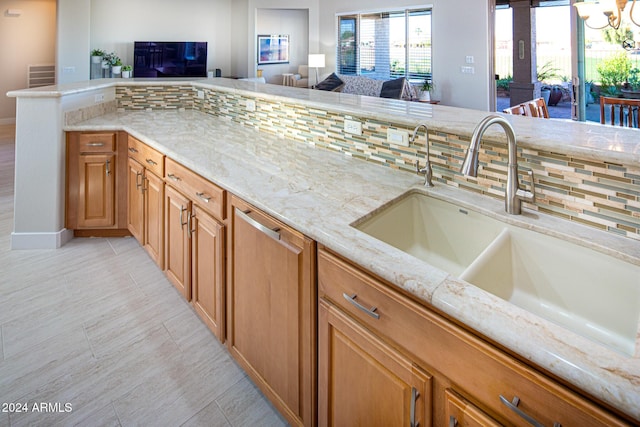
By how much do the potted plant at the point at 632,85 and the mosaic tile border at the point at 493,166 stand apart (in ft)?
16.4

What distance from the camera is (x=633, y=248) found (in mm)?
1063

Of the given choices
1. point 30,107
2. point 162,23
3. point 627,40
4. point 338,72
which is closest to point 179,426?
point 30,107

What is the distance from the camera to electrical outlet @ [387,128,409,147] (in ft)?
5.55

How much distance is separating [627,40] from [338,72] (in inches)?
213

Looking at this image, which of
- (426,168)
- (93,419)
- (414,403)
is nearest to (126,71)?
(93,419)

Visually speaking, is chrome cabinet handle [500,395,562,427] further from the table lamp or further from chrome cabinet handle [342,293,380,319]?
the table lamp

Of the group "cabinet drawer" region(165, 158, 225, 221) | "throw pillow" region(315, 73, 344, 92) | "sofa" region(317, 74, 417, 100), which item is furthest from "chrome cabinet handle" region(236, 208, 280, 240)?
"throw pillow" region(315, 73, 344, 92)

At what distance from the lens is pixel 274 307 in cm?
148

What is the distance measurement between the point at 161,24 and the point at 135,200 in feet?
24.2

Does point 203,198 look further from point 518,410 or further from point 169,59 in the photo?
point 169,59

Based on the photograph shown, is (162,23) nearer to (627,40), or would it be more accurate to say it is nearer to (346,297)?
(627,40)

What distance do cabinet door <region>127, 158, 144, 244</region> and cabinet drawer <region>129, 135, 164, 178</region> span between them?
0.18ft

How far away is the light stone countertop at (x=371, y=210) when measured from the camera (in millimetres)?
678

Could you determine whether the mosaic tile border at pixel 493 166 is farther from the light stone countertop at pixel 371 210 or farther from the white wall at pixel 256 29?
the white wall at pixel 256 29
